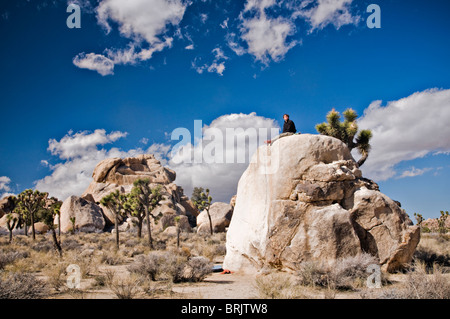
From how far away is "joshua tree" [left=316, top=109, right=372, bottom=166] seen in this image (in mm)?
13852

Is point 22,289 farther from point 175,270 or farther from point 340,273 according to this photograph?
→ point 340,273

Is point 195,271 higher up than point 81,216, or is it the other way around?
point 195,271

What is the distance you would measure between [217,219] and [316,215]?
A: 1171 inches

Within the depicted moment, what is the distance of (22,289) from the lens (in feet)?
22.1

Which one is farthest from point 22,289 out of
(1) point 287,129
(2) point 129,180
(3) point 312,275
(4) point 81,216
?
(2) point 129,180

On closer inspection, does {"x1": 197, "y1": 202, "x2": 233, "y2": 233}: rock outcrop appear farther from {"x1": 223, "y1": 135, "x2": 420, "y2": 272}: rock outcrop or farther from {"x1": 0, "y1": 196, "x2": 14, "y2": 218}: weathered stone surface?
{"x1": 0, "y1": 196, "x2": 14, "y2": 218}: weathered stone surface

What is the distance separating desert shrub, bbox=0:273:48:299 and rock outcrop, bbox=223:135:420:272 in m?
6.42

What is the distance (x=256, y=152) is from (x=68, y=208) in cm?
4263

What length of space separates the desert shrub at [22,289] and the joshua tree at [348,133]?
1266cm

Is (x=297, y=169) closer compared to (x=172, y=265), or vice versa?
(x=172, y=265)

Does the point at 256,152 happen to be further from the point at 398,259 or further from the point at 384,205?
the point at 398,259

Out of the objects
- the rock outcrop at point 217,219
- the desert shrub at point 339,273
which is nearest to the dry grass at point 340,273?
the desert shrub at point 339,273

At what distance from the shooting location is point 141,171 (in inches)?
2810
